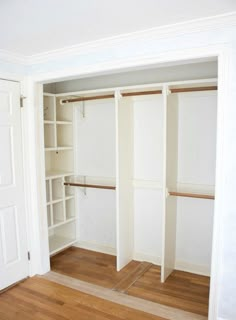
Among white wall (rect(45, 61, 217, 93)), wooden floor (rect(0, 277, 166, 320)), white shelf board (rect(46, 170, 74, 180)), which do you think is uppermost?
white wall (rect(45, 61, 217, 93))

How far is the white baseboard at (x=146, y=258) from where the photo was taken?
3.33 metres

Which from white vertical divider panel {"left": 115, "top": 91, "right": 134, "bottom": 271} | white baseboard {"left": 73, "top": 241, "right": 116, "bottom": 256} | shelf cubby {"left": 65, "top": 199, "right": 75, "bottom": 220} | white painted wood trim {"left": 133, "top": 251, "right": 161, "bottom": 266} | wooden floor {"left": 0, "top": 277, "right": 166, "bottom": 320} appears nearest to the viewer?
wooden floor {"left": 0, "top": 277, "right": 166, "bottom": 320}

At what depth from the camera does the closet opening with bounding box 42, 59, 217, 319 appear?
2846 mm

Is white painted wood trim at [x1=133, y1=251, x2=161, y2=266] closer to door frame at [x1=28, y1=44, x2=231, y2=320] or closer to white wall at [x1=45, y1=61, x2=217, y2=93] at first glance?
door frame at [x1=28, y1=44, x2=231, y2=320]

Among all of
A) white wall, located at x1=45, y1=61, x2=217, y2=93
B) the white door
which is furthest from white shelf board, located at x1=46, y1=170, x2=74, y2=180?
white wall, located at x1=45, y1=61, x2=217, y2=93

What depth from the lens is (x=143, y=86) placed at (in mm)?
2889

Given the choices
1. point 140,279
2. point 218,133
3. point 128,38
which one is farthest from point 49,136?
point 218,133

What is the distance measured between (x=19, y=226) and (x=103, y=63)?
1844 mm

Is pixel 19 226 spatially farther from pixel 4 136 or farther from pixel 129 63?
pixel 129 63

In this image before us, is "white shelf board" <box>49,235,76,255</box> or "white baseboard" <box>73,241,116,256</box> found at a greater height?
"white shelf board" <box>49,235,76,255</box>

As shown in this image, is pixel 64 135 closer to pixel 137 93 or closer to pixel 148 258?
pixel 137 93

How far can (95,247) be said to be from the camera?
3.77m

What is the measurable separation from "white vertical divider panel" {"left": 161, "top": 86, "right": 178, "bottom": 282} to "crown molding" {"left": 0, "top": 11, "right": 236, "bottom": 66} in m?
0.68

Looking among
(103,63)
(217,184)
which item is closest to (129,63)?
(103,63)
